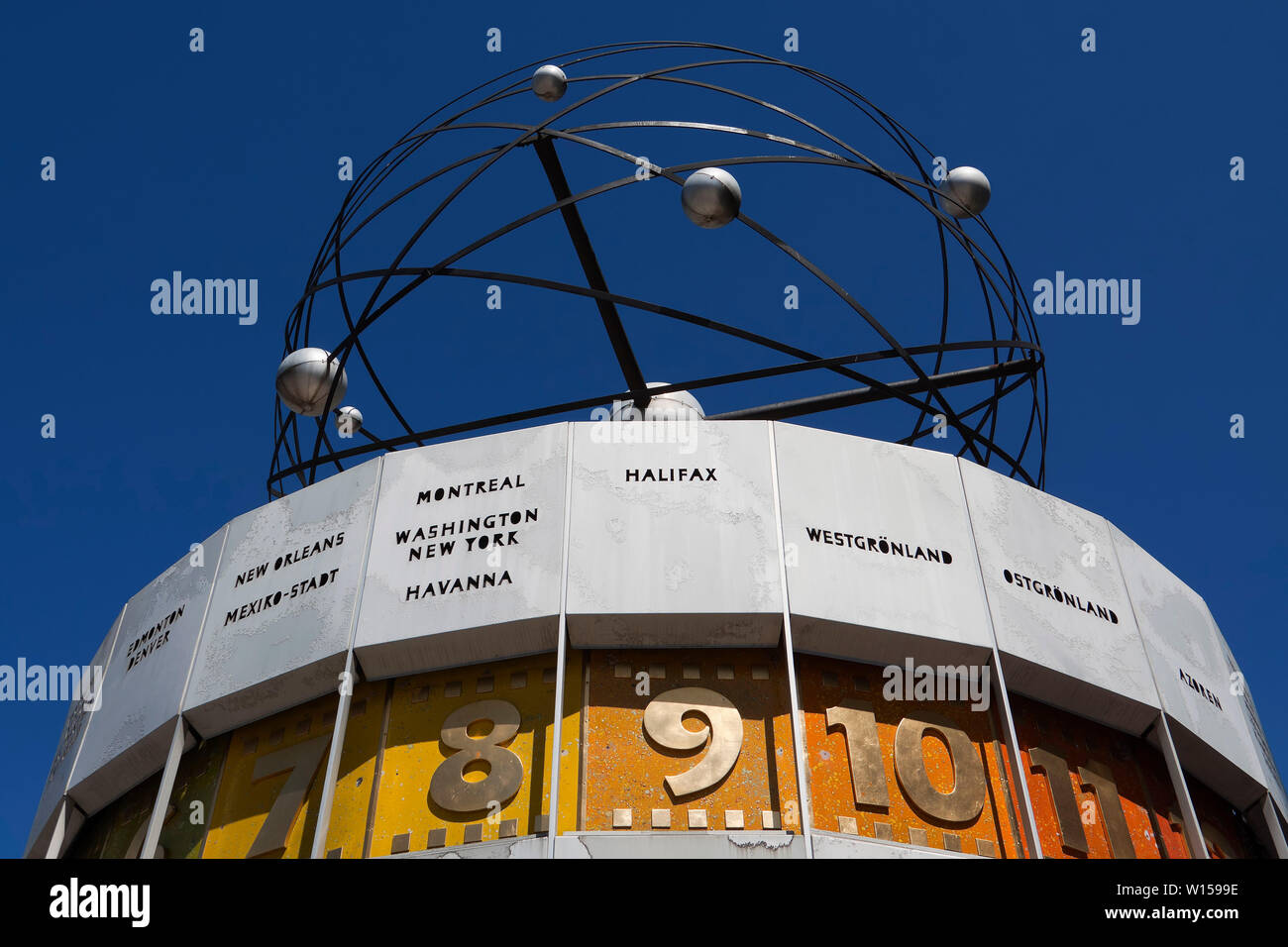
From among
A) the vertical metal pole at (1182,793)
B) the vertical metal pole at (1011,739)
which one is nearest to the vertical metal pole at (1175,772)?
the vertical metal pole at (1182,793)

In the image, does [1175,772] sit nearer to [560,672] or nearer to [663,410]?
[560,672]

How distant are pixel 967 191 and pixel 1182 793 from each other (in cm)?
644

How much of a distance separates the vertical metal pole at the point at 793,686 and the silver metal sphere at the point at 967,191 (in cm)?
Result: 345

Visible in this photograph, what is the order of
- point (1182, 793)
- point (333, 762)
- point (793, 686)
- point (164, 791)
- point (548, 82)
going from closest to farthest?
point (333, 762), point (793, 686), point (164, 791), point (1182, 793), point (548, 82)

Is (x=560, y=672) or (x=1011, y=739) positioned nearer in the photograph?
(x=560, y=672)

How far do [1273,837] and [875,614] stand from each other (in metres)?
4.88

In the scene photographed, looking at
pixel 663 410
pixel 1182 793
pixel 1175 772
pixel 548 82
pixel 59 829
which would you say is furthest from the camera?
pixel 663 410

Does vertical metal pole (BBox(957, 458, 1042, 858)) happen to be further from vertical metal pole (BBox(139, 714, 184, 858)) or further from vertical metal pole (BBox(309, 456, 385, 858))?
vertical metal pole (BBox(139, 714, 184, 858))

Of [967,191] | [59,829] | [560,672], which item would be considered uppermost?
[967,191]

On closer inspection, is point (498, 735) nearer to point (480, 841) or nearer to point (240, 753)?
point (480, 841)

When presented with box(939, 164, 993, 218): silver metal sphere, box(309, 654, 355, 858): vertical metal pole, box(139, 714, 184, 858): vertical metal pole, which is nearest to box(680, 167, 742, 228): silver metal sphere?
box(939, 164, 993, 218): silver metal sphere

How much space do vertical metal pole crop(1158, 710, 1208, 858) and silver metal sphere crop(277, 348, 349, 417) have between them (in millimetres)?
8619

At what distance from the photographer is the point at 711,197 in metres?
11.7

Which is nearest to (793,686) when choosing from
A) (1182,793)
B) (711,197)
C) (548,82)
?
(1182,793)
